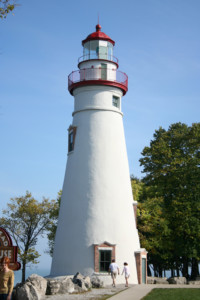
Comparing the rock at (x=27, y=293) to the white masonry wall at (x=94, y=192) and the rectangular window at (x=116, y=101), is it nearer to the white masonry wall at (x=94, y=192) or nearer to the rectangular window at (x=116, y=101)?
the white masonry wall at (x=94, y=192)

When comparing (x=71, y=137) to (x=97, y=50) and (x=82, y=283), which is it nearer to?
(x=97, y=50)

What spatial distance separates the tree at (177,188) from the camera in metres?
34.1

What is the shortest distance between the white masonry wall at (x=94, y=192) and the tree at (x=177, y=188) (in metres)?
7.32

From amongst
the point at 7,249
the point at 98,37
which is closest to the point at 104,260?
the point at 7,249

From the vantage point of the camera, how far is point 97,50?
99.1 ft

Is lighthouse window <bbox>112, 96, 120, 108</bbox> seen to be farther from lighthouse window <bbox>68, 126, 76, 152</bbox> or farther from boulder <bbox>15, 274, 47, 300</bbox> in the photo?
boulder <bbox>15, 274, 47, 300</bbox>

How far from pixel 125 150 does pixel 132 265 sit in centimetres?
789

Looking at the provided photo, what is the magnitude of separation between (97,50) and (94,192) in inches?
409

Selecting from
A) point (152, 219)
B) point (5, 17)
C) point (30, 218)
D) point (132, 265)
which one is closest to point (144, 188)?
point (152, 219)

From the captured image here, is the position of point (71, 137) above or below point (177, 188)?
above

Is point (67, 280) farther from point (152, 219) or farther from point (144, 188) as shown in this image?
point (144, 188)

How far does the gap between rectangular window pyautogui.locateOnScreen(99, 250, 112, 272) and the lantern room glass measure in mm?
13653

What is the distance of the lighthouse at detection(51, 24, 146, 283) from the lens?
87.4 ft

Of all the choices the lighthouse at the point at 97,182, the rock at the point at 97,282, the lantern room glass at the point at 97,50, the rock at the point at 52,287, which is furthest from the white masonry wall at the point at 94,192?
the rock at the point at 52,287
